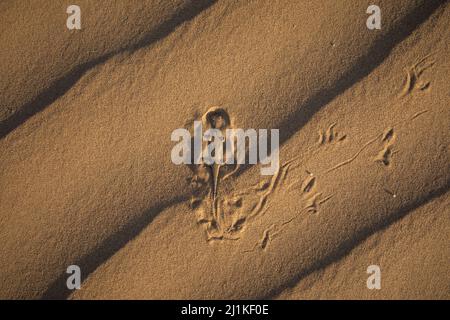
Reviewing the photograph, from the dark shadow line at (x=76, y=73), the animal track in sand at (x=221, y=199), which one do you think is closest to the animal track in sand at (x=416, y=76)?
the animal track in sand at (x=221, y=199)

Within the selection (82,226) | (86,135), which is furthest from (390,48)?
(82,226)

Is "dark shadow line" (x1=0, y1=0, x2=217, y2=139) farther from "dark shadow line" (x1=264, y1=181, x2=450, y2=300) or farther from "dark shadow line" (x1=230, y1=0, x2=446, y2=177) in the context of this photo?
"dark shadow line" (x1=264, y1=181, x2=450, y2=300)

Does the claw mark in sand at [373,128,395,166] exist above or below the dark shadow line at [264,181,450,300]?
above

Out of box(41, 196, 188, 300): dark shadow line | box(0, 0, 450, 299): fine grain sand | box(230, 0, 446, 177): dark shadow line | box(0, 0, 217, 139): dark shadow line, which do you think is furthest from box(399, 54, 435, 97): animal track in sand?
box(41, 196, 188, 300): dark shadow line

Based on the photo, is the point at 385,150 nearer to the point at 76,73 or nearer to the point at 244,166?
the point at 244,166

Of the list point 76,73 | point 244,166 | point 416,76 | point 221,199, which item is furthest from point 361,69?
point 76,73

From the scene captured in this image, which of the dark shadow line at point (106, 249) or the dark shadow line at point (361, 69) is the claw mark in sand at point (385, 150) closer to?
the dark shadow line at point (361, 69)
